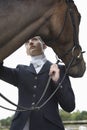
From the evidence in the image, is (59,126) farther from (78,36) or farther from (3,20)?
(3,20)

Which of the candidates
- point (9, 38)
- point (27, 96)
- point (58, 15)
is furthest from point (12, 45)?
point (27, 96)

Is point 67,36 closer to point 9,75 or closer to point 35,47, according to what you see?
point 35,47

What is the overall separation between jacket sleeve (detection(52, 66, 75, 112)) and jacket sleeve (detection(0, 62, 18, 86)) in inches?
17.3

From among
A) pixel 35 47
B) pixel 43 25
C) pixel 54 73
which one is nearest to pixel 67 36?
pixel 43 25

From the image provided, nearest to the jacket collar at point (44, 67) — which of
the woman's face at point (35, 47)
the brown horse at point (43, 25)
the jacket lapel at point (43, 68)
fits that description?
the jacket lapel at point (43, 68)

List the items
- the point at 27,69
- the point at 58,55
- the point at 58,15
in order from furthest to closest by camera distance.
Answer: the point at 27,69
the point at 58,55
the point at 58,15

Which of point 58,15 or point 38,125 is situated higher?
point 58,15

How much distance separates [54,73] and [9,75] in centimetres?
43

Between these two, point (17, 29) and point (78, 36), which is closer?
point (17, 29)

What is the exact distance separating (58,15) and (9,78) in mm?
853

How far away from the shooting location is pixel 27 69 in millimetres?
4480

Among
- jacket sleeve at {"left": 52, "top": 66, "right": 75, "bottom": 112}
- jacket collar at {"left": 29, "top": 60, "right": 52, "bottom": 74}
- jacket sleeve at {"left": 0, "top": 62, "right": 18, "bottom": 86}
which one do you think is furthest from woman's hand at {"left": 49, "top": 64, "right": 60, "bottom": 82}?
jacket sleeve at {"left": 0, "top": 62, "right": 18, "bottom": 86}

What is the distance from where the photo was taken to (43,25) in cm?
382

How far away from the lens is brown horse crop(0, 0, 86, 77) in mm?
3584
